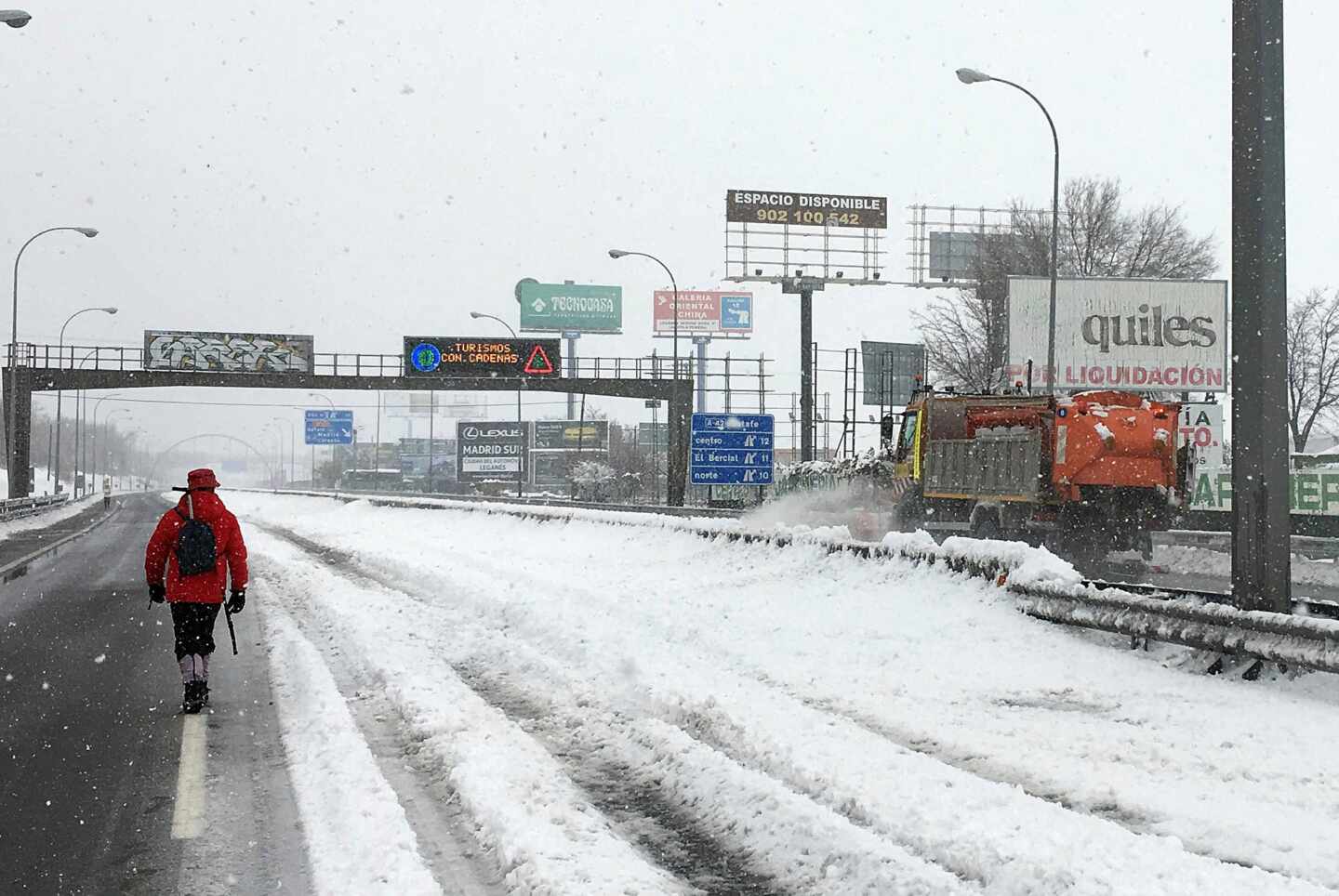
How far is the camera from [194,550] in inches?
344

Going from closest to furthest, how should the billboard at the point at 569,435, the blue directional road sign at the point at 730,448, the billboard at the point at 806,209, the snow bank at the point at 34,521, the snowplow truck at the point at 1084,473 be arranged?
the snowplow truck at the point at 1084,473, the blue directional road sign at the point at 730,448, the snow bank at the point at 34,521, the billboard at the point at 806,209, the billboard at the point at 569,435

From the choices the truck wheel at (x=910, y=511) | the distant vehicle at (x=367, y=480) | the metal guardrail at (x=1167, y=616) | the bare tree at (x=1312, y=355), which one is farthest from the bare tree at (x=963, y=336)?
the distant vehicle at (x=367, y=480)

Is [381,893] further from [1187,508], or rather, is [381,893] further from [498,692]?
[1187,508]

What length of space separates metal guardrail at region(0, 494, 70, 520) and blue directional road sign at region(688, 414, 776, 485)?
25.6 metres

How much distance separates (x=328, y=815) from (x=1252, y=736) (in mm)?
5194

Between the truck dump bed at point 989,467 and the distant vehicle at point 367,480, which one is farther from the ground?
the truck dump bed at point 989,467

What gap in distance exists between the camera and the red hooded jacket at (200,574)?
8.79m

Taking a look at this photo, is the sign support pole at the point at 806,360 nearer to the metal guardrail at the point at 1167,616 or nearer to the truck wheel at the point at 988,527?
the truck wheel at the point at 988,527

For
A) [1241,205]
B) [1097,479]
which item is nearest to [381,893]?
[1241,205]

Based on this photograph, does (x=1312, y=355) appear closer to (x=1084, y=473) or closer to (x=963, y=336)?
(x=963, y=336)

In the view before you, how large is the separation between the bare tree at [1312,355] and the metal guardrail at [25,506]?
54623 millimetres

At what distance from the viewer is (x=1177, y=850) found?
5.13 meters

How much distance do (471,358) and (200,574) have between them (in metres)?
45.0

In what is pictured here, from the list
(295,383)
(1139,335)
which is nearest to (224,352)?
(295,383)
